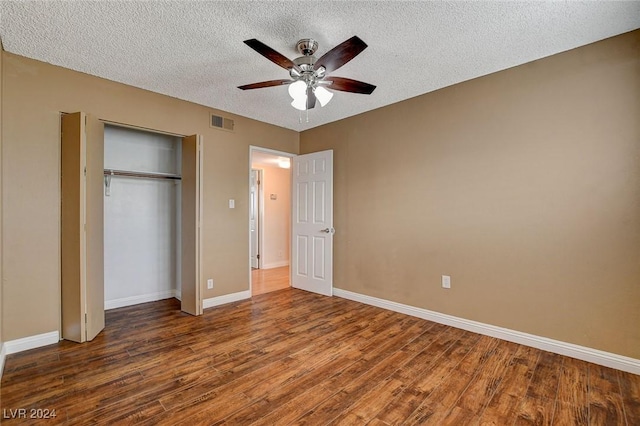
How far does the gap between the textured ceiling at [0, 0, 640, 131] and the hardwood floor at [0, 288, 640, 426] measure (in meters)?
2.62

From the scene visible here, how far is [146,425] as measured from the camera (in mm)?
1688

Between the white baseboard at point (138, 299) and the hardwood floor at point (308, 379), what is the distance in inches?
27.2

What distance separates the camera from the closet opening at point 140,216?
3.74 m

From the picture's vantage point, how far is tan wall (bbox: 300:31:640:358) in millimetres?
2322

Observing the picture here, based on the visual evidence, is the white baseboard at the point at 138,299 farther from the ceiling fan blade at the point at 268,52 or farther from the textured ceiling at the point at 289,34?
the ceiling fan blade at the point at 268,52

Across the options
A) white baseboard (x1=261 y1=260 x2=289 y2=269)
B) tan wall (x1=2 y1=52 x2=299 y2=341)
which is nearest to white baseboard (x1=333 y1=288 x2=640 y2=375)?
white baseboard (x1=261 y1=260 x2=289 y2=269)

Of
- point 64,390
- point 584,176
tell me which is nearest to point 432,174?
point 584,176

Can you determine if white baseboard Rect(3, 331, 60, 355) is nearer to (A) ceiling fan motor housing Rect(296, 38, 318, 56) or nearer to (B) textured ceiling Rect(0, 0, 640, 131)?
(B) textured ceiling Rect(0, 0, 640, 131)

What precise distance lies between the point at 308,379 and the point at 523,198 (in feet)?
8.20

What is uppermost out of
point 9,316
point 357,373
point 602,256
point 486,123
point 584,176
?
point 486,123

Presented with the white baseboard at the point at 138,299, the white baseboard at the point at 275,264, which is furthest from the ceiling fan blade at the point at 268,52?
the white baseboard at the point at 275,264

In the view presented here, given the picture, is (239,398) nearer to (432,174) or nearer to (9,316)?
(9,316)

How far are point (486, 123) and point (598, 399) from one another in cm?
240

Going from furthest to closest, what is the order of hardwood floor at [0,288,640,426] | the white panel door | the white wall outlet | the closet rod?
1. the white panel door
2. the closet rod
3. the white wall outlet
4. hardwood floor at [0,288,640,426]
